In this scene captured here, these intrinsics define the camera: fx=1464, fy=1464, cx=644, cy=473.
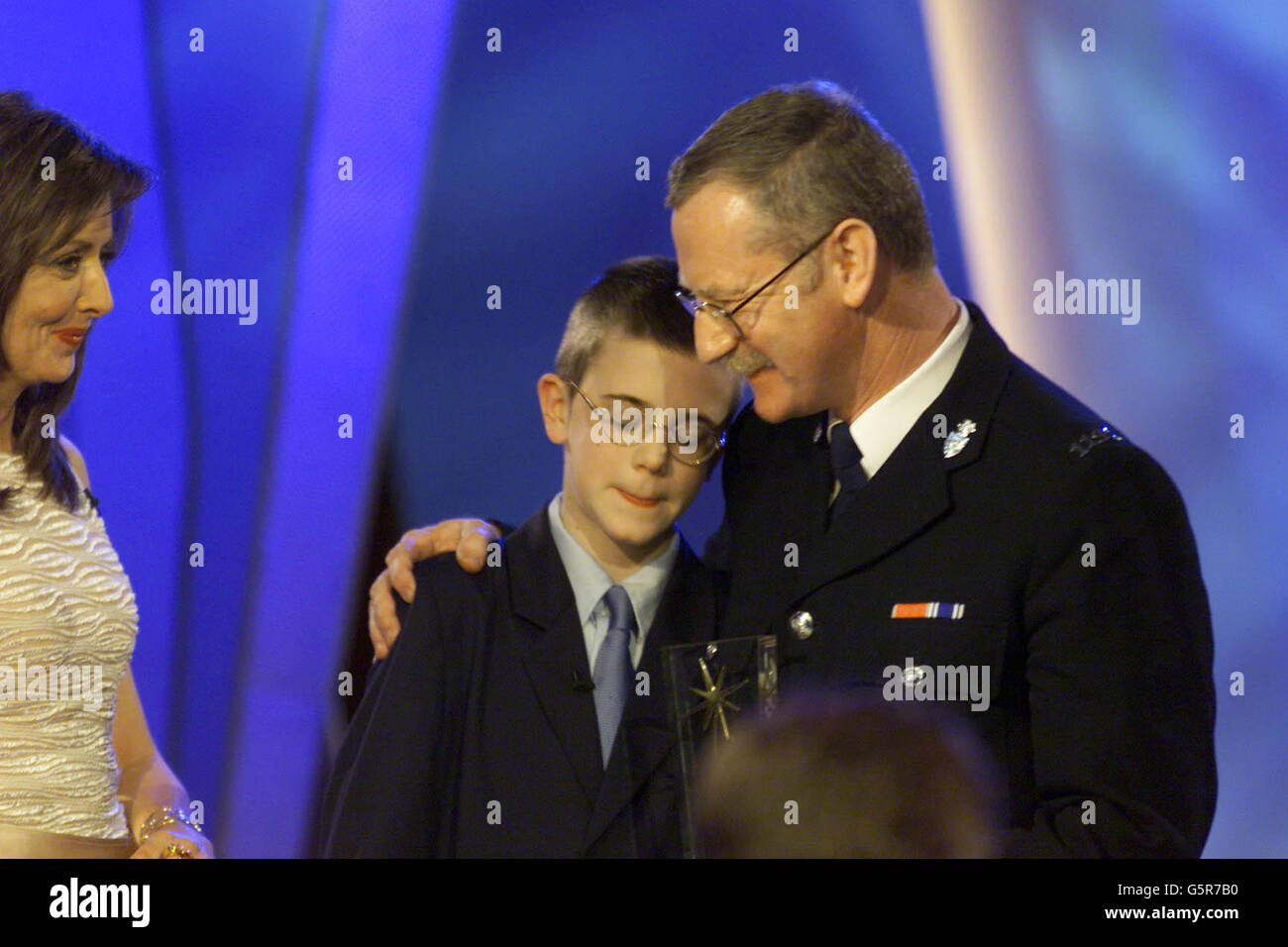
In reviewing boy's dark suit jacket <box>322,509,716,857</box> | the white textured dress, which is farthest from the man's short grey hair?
the white textured dress

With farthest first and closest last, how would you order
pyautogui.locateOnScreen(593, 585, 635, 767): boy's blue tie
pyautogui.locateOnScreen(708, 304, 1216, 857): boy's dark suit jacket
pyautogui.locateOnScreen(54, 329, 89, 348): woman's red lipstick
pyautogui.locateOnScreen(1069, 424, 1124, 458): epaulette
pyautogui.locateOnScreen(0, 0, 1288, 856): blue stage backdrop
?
pyautogui.locateOnScreen(0, 0, 1288, 856): blue stage backdrop
pyautogui.locateOnScreen(54, 329, 89, 348): woman's red lipstick
pyautogui.locateOnScreen(593, 585, 635, 767): boy's blue tie
pyautogui.locateOnScreen(1069, 424, 1124, 458): epaulette
pyautogui.locateOnScreen(708, 304, 1216, 857): boy's dark suit jacket

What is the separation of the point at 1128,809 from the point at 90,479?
2342 millimetres

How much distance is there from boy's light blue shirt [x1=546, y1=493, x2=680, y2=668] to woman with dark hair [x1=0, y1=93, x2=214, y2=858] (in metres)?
0.89

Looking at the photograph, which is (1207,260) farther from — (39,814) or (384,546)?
(39,814)

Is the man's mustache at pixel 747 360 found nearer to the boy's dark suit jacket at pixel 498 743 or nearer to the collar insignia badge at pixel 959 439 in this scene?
the collar insignia badge at pixel 959 439

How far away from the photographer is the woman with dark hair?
269 cm

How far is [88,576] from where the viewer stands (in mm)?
2789

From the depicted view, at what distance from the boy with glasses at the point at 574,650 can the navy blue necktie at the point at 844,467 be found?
0.69 feet

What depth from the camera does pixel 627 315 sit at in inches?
103

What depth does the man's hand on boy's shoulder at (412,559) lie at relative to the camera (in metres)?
2.55

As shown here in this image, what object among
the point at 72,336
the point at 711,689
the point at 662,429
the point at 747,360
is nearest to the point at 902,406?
the point at 747,360

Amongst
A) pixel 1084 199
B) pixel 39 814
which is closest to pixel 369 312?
pixel 39 814

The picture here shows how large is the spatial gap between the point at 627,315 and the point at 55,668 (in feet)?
4.08

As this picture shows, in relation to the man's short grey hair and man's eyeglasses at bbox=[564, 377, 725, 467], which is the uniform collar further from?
man's eyeglasses at bbox=[564, 377, 725, 467]
